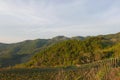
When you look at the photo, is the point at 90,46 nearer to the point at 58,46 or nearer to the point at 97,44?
the point at 97,44

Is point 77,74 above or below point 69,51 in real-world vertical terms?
above

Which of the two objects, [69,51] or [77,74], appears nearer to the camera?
[77,74]

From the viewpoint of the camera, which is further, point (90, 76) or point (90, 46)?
point (90, 46)

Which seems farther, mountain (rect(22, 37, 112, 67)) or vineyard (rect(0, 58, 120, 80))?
mountain (rect(22, 37, 112, 67))

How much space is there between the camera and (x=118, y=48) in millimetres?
73562

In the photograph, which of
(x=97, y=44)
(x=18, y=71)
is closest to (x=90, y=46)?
(x=97, y=44)

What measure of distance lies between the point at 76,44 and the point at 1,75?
85000mm

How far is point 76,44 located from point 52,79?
85.0 m

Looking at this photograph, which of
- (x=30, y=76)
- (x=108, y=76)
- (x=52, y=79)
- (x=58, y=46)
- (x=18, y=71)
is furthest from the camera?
(x=58, y=46)

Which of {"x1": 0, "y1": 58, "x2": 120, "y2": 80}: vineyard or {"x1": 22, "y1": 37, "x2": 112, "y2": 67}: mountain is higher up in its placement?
{"x1": 0, "y1": 58, "x2": 120, "y2": 80}: vineyard

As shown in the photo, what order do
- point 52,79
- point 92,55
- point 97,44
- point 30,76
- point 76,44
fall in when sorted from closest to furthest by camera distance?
point 52,79 → point 30,76 → point 92,55 → point 97,44 → point 76,44

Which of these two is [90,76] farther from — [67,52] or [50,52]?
[50,52]

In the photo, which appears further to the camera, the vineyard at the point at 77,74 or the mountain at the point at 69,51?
the mountain at the point at 69,51

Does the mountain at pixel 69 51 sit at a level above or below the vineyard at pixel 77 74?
below
